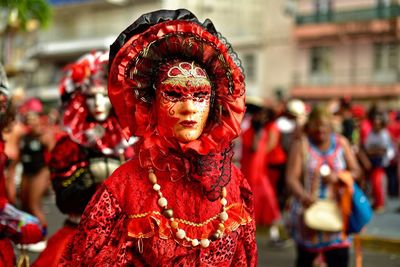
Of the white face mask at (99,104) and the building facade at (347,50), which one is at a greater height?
the building facade at (347,50)

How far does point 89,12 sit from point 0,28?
26864 mm

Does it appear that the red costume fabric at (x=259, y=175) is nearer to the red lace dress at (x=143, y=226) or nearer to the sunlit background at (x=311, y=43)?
the red lace dress at (x=143, y=226)

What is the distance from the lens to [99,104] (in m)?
4.50

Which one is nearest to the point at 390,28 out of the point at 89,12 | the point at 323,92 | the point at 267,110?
the point at 323,92

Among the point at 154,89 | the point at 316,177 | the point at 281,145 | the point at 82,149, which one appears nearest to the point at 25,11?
the point at 281,145

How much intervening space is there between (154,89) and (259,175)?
19.8ft

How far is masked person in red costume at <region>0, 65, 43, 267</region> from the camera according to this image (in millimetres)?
3816

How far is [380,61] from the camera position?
103ft

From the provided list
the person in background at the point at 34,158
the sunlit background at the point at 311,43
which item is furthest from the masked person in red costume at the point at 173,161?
the sunlit background at the point at 311,43

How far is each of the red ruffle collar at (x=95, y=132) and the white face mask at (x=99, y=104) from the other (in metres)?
0.04

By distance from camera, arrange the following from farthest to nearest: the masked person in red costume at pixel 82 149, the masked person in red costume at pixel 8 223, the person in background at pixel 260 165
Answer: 1. the person in background at pixel 260 165
2. the masked person in red costume at pixel 82 149
3. the masked person in red costume at pixel 8 223

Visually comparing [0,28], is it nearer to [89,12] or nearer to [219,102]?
[219,102]

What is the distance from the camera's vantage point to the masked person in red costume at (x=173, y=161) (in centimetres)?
279

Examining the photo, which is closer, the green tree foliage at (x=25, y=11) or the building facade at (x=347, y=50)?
the green tree foliage at (x=25, y=11)
